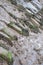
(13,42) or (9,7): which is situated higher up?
(9,7)

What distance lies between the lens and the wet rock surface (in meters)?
8.80

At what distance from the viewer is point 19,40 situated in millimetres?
10172

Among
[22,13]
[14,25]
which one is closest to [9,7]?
[22,13]

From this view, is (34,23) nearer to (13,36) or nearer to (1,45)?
(13,36)

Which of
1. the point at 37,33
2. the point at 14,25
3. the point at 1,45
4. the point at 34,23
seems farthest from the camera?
the point at 34,23

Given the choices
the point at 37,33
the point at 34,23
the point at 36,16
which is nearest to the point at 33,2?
the point at 36,16

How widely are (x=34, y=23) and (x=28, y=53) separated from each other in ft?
12.2

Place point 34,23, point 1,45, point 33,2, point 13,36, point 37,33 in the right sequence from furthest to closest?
point 33,2 → point 34,23 → point 37,33 → point 13,36 → point 1,45

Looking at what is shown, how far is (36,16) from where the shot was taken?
13.8m

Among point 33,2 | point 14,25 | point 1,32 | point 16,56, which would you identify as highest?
point 33,2

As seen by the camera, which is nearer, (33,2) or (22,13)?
(22,13)

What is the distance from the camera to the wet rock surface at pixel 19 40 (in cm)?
880

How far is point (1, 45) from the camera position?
8.65 meters

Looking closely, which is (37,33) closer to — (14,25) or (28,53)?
(14,25)
